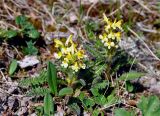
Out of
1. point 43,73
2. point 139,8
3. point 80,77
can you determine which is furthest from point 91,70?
point 139,8

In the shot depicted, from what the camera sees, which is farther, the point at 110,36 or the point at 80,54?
the point at 110,36

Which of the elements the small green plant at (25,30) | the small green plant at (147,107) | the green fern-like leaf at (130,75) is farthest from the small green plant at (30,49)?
the small green plant at (147,107)

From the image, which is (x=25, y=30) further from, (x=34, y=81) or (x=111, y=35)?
(x=111, y=35)

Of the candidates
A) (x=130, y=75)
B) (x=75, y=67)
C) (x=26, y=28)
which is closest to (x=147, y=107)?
(x=130, y=75)

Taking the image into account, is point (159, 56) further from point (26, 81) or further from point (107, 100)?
point (26, 81)

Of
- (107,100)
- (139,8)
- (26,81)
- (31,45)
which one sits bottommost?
(107,100)

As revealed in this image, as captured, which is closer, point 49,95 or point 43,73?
point 49,95

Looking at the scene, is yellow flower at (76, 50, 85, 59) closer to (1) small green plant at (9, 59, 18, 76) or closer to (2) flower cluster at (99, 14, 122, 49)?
(2) flower cluster at (99, 14, 122, 49)

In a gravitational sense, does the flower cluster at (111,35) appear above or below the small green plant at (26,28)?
below

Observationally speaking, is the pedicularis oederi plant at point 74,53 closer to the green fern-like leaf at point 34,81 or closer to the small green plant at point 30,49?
the green fern-like leaf at point 34,81

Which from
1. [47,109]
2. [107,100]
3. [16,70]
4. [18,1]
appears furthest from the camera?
[18,1]

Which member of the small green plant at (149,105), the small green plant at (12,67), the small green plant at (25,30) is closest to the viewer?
the small green plant at (149,105)
